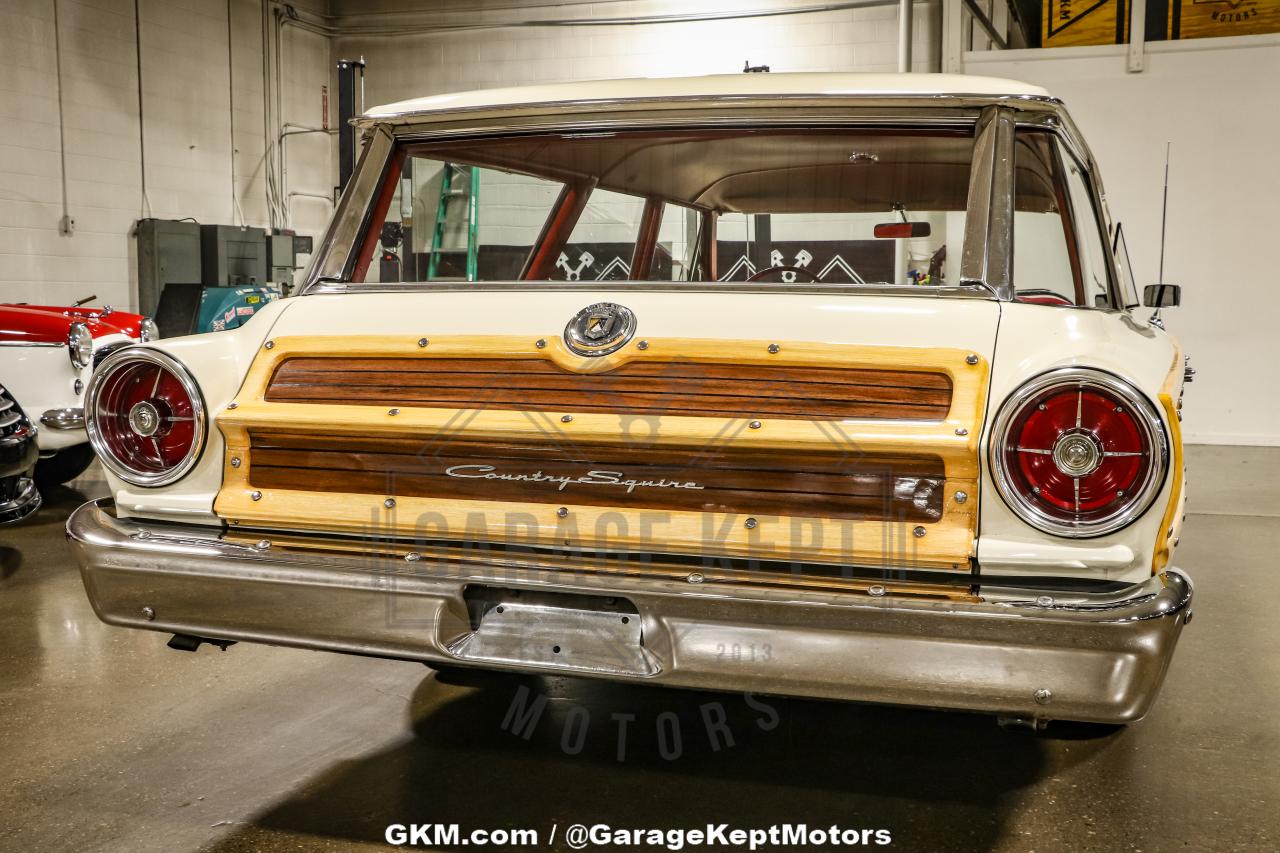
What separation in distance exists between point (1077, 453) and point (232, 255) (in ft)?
34.1

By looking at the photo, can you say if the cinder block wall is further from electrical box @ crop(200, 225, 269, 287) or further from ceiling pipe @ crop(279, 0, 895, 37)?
electrical box @ crop(200, 225, 269, 287)

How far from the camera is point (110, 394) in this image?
233cm

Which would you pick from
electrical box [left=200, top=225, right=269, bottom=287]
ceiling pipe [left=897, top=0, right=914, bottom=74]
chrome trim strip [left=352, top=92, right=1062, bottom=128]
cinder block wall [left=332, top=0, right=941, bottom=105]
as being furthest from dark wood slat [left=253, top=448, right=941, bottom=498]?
cinder block wall [left=332, top=0, right=941, bottom=105]

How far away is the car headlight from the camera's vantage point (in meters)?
5.75

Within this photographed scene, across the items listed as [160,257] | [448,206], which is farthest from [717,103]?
[160,257]

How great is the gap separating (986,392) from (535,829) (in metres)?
1.28

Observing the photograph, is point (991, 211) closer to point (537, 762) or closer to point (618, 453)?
point (618, 453)

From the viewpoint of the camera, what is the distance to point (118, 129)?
33.6 feet

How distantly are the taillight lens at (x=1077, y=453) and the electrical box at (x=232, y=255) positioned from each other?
33.1 feet

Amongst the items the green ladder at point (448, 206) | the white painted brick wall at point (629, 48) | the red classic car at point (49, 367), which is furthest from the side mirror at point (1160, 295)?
the white painted brick wall at point (629, 48)

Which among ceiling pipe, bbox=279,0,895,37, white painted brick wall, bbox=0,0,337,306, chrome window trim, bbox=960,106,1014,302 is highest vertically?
ceiling pipe, bbox=279,0,895,37

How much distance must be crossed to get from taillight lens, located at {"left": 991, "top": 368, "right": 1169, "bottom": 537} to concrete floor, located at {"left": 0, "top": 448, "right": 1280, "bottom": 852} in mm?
571

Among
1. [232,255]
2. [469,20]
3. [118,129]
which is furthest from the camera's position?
[469,20]

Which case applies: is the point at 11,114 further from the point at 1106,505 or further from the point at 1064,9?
the point at 1106,505
